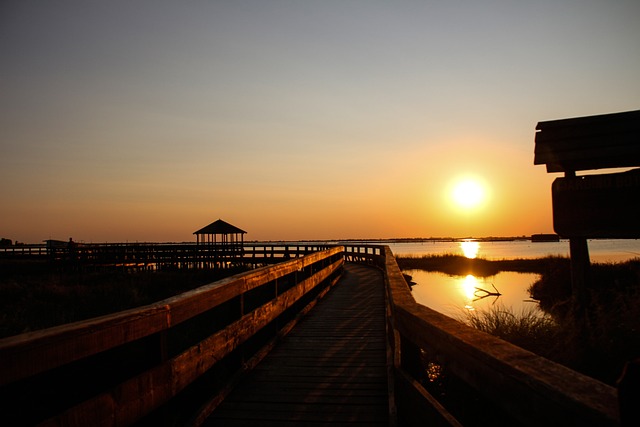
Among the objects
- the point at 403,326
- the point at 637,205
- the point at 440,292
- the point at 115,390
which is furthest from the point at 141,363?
the point at 440,292

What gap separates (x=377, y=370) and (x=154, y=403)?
282 cm

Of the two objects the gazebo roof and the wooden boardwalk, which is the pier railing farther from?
the gazebo roof

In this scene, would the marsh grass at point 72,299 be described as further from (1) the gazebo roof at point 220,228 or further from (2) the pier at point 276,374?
(1) the gazebo roof at point 220,228

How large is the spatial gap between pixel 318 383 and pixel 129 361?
2.10m

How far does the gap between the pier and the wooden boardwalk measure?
0.02 metres

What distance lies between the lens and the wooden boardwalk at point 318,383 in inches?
142

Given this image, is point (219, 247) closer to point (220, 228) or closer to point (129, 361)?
point (220, 228)

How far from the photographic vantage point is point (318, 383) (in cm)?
443

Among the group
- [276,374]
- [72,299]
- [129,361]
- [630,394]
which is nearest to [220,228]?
[72,299]

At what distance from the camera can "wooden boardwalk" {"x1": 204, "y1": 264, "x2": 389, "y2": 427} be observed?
3605 mm

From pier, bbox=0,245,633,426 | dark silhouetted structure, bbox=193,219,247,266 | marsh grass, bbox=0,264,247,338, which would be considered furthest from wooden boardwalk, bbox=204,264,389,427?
dark silhouetted structure, bbox=193,219,247,266

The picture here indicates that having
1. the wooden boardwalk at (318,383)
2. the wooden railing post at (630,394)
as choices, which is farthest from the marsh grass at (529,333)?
the wooden railing post at (630,394)

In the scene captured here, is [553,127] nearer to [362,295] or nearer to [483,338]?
[362,295]

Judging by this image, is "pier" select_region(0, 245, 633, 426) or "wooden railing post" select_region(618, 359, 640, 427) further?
"pier" select_region(0, 245, 633, 426)
